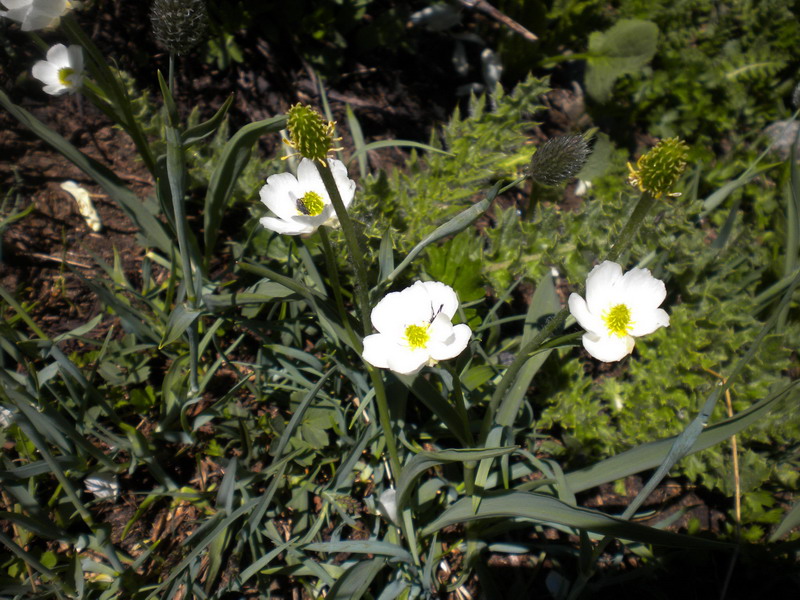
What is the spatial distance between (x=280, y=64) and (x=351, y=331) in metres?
1.66

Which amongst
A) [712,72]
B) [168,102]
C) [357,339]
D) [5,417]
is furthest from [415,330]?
[712,72]

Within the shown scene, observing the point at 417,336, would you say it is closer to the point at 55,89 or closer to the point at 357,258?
the point at 357,258

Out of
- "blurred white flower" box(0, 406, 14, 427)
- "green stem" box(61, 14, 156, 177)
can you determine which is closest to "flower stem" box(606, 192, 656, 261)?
"green stem" box(61, 14, 156, 177)

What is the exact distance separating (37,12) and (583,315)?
50.1 inches

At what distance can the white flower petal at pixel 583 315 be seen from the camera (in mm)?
979

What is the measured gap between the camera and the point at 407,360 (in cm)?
101

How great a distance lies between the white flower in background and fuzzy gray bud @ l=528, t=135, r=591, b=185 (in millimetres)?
1392

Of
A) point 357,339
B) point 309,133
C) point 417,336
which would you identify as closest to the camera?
point 309,133

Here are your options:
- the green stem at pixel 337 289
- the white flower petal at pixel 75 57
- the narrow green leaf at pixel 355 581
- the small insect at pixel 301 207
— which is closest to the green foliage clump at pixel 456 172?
the small insect at pixel 301 207

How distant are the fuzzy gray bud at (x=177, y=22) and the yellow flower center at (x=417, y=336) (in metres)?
0.78

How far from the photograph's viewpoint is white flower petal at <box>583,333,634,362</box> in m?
0.98

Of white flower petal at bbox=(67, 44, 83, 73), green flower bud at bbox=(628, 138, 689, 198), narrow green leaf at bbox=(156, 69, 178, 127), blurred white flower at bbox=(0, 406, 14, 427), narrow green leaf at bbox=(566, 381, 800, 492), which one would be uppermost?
white flower petal at bbox=(67, 44, 83, 73)

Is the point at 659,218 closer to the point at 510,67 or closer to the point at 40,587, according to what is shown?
the point at 510,67

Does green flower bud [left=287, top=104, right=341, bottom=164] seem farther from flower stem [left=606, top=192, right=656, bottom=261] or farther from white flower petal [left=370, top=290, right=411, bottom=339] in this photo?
flower stem [left=606, top=192, right=656, bottom=261]
